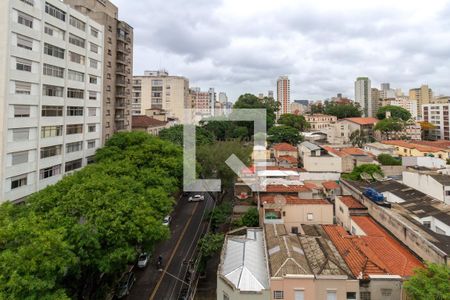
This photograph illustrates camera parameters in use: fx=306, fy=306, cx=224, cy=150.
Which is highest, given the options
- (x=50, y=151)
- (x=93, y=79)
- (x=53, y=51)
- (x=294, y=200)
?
(x=53, y=51)

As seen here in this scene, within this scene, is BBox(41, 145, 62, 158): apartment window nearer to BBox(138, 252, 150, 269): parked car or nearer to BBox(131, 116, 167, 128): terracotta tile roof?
BBox(138, 252, 150, 269): parked car

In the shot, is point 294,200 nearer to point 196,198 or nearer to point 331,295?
point 331,295

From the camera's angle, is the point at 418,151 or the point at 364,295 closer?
the point at 364,295

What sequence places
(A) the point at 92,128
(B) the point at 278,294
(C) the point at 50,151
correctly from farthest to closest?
→ (A) the point at 92,128 < (C) the point at 50,151 < (B) the point at 278,294

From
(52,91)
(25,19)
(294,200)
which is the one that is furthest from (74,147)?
(294,200)

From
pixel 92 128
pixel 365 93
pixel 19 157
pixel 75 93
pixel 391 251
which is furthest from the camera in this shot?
pixel 365 93

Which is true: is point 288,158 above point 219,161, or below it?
above
